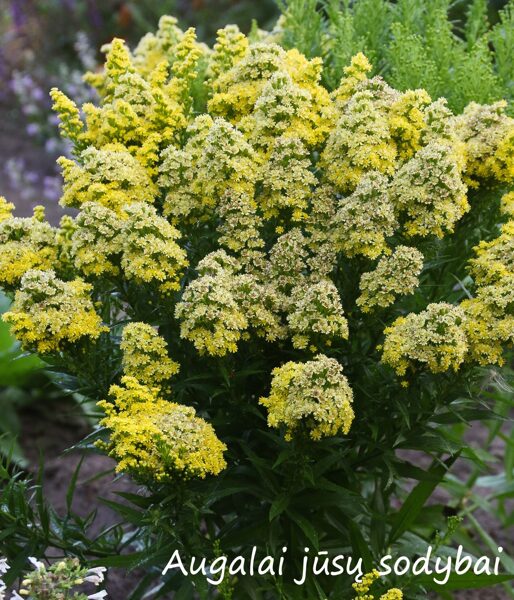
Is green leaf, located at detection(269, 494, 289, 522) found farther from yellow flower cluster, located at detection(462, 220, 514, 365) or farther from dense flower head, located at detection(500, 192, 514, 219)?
dense flower head, located at detection(500, 192, 514, 219)

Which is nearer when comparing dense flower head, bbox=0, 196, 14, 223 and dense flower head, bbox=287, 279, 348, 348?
dense flower head, bbox=287, 279, 348, 348

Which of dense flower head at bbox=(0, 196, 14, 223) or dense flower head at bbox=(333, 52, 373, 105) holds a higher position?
dense flower head at bbox=(333, 52, 373, 105)

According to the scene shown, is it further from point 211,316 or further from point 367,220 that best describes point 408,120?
point 211,316

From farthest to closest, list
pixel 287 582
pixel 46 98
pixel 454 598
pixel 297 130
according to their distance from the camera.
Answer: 1. pixel 46 98
2. pixel 454 598
3. pixel 287 582
4. pixel 297 130

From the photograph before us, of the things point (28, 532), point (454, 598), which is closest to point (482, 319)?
point (28, 532)

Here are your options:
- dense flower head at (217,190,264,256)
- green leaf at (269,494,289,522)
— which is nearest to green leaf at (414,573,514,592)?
green leaf at (269,494,289,522)

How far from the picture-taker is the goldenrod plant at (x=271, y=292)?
2.54 m

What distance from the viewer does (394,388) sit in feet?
9.14

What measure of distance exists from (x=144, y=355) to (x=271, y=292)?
43cm

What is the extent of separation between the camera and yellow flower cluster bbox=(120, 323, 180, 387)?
2.64 metres

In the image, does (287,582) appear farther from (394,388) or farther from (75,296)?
(75,296)

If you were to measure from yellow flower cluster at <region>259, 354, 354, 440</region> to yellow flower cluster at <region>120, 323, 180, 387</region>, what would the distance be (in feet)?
1.27

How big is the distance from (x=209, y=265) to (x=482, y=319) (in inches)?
32.1

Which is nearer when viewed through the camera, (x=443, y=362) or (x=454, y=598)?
(x=443, y=362)
